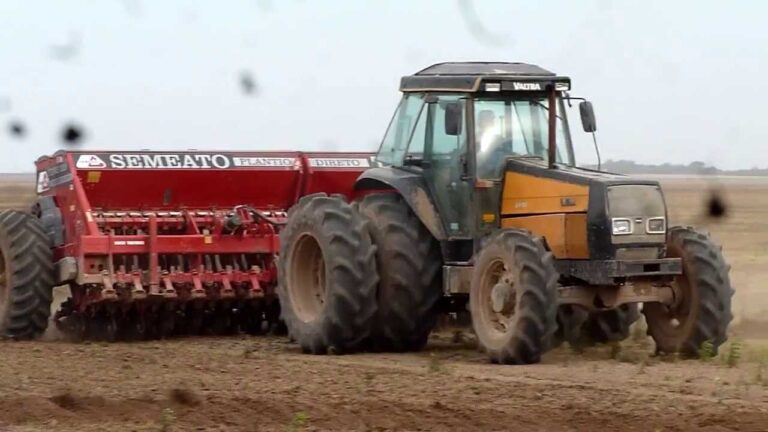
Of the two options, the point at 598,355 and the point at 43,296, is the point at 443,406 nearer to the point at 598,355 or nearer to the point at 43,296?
the point at 598,355

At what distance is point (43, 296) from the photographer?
13.7 m

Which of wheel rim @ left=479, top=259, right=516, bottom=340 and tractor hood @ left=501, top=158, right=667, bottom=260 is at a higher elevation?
tractor hood @ left=501, top=158, right=667, bottom=260

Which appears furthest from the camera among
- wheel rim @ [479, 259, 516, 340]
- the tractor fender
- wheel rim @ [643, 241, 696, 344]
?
the tractor fender

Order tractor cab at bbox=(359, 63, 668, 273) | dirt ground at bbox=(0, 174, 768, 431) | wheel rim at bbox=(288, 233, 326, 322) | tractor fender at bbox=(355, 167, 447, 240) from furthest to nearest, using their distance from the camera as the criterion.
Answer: wheel rim at bbox=(288, 233, 326, 322)
tractor fender at bbox=(355, 167, 447, 240)
tractor cab at bbox=(359, 63, 668, 273)
dirt ground at bbox=(0, 174, 768, 431)

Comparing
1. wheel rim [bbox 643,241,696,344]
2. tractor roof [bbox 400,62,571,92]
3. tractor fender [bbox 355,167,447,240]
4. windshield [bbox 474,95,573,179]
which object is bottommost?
wheel rim [bbox 643,241,696,344]

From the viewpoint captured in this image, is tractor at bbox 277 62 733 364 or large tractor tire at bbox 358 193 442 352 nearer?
tractor at bbox 277 62 733 364

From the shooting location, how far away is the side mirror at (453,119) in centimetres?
1169

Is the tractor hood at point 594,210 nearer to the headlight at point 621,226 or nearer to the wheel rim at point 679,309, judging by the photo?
the headlight at point 621,226

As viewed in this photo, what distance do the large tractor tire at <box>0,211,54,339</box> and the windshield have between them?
13.5ft

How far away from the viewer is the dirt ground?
8562 mm

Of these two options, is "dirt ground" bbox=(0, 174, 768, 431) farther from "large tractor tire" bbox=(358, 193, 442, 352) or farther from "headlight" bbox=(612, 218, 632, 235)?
"headlight" bbox=(612, 218, 632, 235)

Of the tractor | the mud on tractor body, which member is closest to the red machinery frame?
the mud on tractor body

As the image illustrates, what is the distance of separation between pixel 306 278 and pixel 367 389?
325cm

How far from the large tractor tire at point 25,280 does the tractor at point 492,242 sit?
7.26 feet
